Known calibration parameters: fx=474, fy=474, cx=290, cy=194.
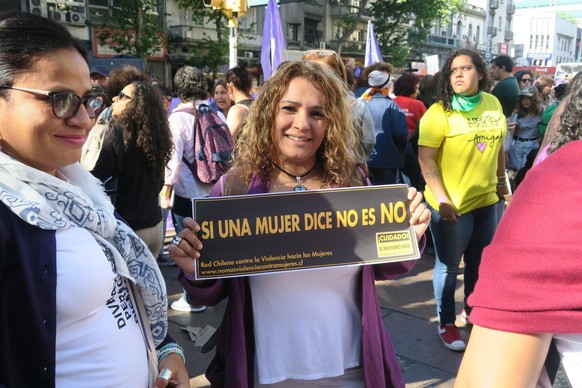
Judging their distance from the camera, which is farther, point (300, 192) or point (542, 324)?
point (300, 192)

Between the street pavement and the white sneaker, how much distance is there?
1.3 inches

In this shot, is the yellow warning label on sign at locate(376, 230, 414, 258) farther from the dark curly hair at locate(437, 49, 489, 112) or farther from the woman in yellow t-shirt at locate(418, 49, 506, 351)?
the dark curly hair at locate(437, 49, 489, 112)

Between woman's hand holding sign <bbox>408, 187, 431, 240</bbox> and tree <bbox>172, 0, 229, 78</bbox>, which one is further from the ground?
tree <bbox>172, 0, 229, 78</bbox>

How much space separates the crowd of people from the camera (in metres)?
0.93

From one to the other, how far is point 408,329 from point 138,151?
2.48 meters

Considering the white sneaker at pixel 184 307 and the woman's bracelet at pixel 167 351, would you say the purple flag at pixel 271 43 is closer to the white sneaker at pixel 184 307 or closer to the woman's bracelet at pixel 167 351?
the white sneaker at pixel 184 307

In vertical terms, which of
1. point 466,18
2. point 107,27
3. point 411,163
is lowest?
point 411,163

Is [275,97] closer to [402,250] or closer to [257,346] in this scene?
[402,250]

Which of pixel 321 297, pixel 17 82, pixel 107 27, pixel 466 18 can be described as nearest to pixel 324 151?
pixel 321 297

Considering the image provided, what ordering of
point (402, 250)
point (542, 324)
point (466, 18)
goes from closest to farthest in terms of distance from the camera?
1. point (542, 324)
2. point (402, 250)
3. point (466, 18)

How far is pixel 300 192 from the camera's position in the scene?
166 cm

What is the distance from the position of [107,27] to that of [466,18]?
44066 millimetres

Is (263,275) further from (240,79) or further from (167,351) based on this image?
(240,79)

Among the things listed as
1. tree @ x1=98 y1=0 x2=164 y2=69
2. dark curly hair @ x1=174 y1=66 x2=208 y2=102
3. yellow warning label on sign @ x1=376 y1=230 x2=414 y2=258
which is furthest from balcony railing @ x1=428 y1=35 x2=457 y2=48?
yellow warning label on sign @ x1=376 y1=230 x2=414 y2=258
